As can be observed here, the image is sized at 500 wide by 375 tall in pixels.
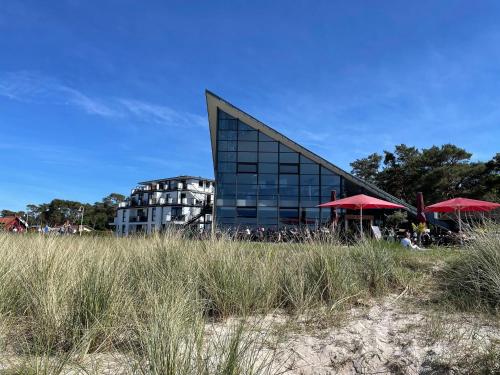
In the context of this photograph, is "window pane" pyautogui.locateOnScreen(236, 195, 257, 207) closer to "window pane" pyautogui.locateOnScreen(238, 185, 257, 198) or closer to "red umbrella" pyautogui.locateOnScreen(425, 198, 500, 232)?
"window pane" pyautogui.locateOnScreen(238, 185, 257, 198)

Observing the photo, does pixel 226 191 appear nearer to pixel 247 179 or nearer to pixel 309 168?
pixel 247 179

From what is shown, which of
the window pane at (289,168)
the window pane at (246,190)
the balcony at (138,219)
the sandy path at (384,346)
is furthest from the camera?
the balcony at (138,219)

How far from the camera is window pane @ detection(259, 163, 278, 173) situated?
25.3 m

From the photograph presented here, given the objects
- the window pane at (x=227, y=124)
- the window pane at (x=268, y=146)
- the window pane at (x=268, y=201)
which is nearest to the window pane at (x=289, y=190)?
the window pane at (x=268, y=201)

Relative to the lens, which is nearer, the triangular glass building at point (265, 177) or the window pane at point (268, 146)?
the triangular glass building at point (265, 177)

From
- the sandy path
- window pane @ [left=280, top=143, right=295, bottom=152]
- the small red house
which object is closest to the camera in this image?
the sandy path

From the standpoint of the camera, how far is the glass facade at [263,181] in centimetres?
2462

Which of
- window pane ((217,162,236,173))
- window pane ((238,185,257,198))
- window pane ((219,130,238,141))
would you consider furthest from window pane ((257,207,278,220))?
window pane ((219,130,238,141))

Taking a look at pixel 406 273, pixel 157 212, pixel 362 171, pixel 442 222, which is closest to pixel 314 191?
pixel 442 222

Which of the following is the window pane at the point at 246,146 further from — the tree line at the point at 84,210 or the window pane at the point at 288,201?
the tree line at the point at 84,210

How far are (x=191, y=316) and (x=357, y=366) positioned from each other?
48.5 inches

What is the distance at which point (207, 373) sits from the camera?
2.14 meters

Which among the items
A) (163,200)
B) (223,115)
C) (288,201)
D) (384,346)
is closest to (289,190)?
(288,201)

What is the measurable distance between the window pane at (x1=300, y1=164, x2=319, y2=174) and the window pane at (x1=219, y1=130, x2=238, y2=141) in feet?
15.2
